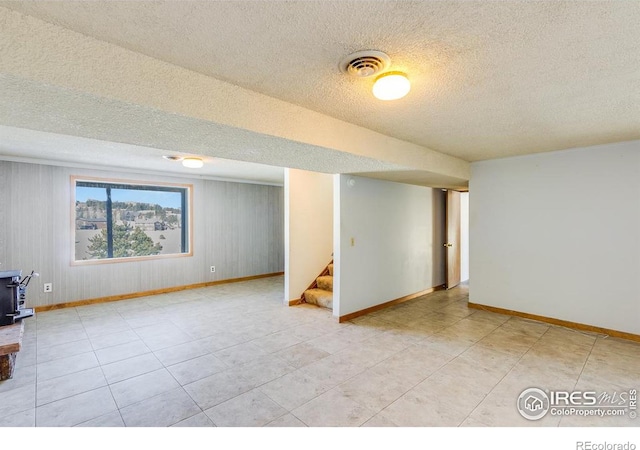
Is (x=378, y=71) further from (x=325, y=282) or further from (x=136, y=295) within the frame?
(x=136, y=295)

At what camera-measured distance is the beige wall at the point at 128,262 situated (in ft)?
14.8

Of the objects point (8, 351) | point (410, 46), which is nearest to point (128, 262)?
point (8, 351)

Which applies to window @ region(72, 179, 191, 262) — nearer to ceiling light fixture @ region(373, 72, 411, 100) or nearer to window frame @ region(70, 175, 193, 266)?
window frame @ region(70, 175, 193, 266)

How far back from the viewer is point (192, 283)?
629cm

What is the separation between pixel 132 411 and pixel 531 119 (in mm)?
3927

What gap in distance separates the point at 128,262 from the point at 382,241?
4.56 metres

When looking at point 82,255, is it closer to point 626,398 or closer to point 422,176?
point 422,176

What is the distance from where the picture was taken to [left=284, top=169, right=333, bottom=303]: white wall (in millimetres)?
5004

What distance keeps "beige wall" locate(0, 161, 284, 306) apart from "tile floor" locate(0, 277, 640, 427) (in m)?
0.78

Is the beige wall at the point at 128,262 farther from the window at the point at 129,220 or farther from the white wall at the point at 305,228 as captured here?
the white wall at the point at 305,228

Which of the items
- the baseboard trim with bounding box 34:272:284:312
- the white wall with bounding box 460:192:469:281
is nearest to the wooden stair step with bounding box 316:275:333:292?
the baseboard trim with bounding box 34:272:284:312

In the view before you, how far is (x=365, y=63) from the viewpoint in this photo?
162 centimetres

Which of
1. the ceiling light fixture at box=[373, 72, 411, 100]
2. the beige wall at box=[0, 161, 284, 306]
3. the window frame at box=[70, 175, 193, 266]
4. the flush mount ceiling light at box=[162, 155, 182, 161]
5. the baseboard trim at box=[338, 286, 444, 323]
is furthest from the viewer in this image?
the window frame at box=[70, 175, 193, 266]

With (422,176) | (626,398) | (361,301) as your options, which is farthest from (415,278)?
(626,398)
